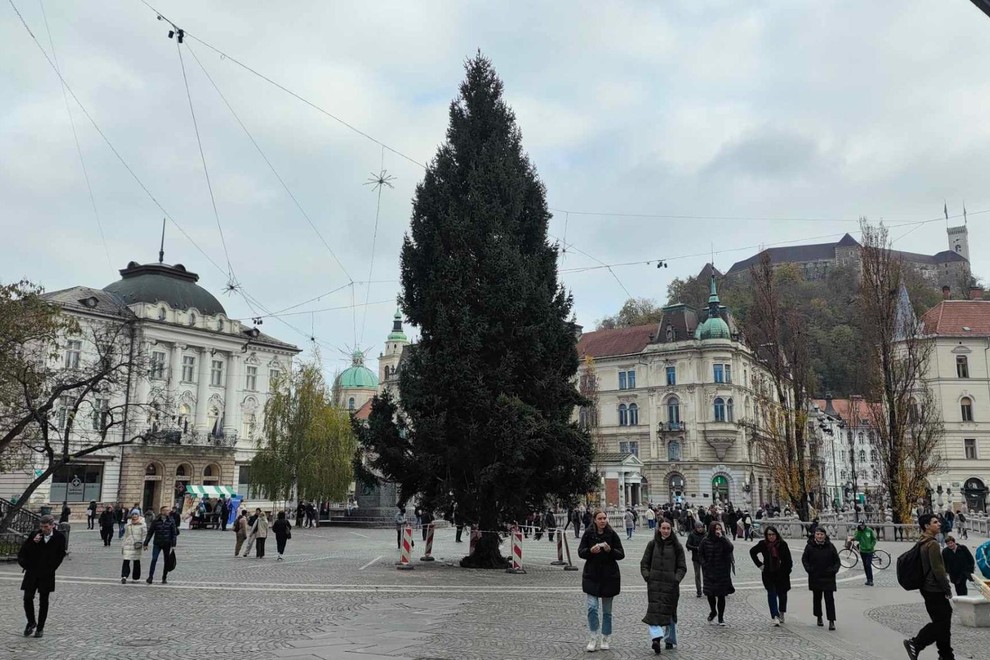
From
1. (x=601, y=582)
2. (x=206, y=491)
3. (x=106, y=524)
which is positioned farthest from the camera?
(x=206, y=491)

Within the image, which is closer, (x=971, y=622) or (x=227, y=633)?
(x=227, y=633)

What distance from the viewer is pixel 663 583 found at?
9766 mm

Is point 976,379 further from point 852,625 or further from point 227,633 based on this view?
point 227,633

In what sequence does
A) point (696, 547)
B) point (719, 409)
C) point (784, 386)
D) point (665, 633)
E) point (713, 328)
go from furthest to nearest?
point (713, 328), point (719, 409), point (784, 386), point (696, 547), point (665, 633)

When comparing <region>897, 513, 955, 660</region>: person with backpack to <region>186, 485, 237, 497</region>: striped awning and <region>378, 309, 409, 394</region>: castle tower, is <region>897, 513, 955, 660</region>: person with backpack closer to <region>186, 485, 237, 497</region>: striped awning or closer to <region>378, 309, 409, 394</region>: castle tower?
<region>186, 485, 237, 497</region>: striped awning

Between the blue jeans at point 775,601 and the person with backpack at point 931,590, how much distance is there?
2817 millimetres

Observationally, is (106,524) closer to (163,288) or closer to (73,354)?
(73,354)

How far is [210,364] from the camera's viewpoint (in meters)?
61.7

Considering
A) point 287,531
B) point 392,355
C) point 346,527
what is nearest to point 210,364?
point 346,527

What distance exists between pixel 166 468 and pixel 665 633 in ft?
176

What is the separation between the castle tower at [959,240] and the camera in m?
184

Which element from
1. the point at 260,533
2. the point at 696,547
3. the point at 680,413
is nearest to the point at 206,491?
the point at 260,533

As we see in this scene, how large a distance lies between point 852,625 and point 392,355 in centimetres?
12106

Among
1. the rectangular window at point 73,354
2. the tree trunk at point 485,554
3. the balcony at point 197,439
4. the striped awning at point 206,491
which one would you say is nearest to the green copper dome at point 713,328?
the balcony at point 197,439
